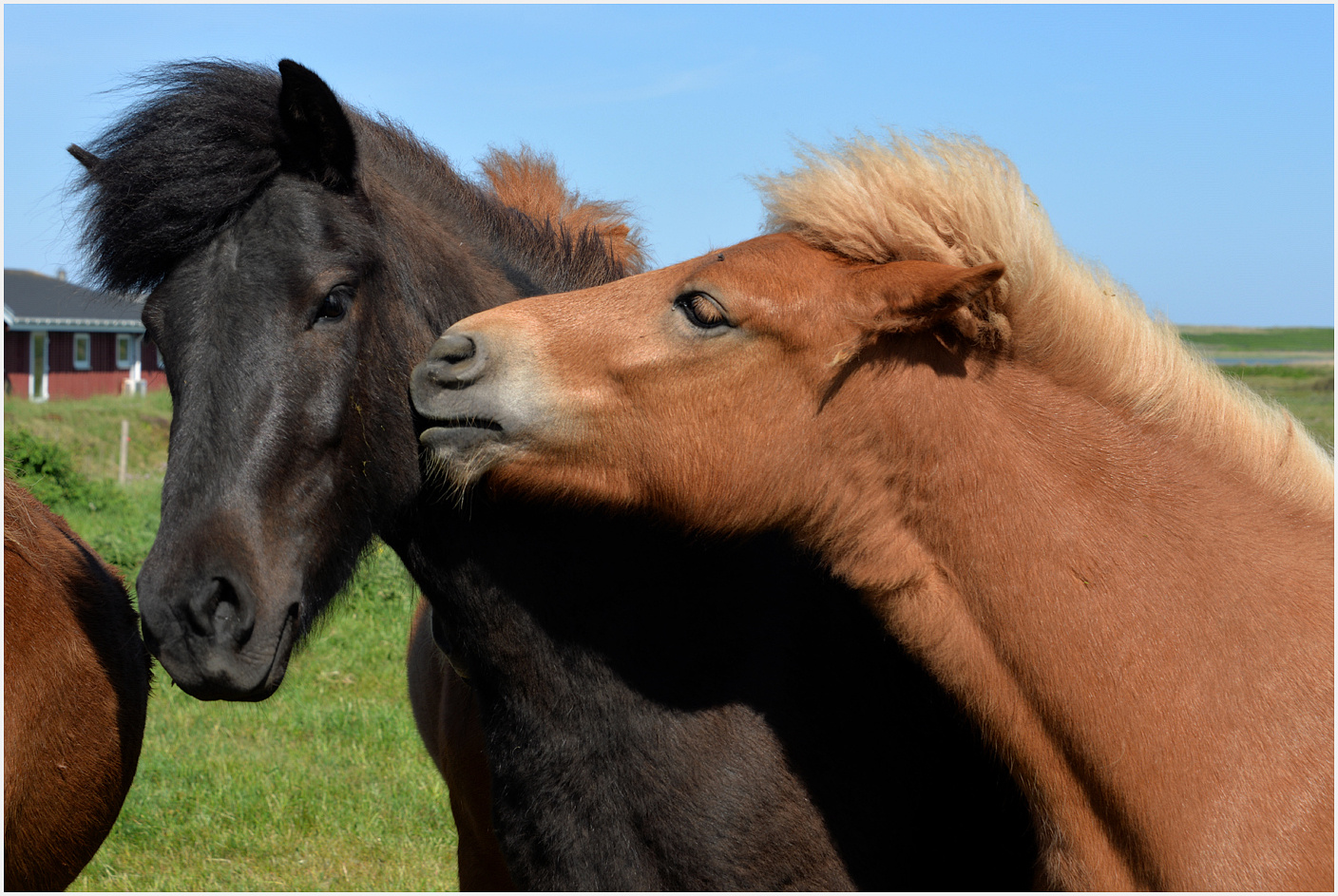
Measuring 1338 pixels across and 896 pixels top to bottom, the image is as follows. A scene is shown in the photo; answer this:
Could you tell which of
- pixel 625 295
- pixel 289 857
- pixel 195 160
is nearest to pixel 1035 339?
pixel 625 295

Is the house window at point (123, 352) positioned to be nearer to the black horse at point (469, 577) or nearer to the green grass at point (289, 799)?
the green grass at point (289, 799)

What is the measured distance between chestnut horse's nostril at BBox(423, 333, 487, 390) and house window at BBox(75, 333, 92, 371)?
3911 cm

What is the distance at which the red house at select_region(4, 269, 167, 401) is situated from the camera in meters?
34.2

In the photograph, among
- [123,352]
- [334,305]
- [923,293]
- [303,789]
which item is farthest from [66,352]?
[923,293]

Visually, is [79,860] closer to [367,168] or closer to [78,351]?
[367,168]

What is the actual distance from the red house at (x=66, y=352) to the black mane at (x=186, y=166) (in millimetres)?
34605

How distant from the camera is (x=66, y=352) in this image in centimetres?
3556

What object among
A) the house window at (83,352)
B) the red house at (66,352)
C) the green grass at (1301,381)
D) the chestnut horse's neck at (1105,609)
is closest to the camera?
the chestnut horse's neck at (1105,609)

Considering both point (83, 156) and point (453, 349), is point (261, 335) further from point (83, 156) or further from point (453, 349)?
point (83, 156)

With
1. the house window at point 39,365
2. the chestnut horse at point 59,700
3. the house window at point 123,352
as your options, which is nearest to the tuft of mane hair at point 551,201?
the chestnut horse at point 59,700

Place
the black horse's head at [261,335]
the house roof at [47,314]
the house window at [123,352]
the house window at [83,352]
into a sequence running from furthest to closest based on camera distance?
the house window at [123,352]
the house window at [83,352]
the house roof at [47,314]
the black horse's head at [261,335]

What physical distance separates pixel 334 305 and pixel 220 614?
0.82 meters

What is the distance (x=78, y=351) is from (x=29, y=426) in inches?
585

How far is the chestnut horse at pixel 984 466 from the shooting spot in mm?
2318
